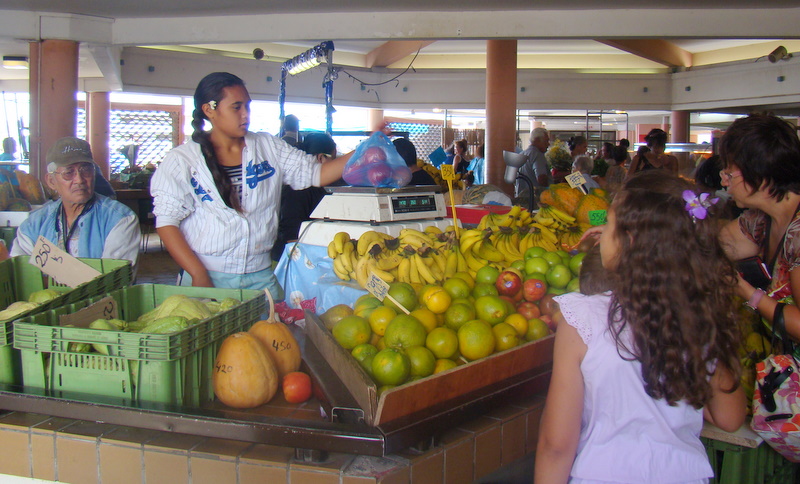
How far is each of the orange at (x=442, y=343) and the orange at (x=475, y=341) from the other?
0.02m

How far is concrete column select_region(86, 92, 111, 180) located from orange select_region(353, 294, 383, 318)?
34.8 ft

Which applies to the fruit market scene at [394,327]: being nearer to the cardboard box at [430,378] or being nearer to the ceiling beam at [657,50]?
the cardboard box at [430,378]

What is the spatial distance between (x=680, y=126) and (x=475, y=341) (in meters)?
12.7

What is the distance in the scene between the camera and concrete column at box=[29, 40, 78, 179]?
235 inches

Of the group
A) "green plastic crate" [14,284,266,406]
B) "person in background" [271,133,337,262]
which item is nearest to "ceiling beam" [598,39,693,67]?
"person in background" [271,133,337,262]

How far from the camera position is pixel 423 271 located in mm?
2186

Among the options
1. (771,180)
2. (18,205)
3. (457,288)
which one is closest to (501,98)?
(18,205)

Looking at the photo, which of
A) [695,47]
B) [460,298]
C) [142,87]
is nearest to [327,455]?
[460,298]

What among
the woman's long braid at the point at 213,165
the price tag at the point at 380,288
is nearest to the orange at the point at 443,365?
the price tag at the point at 380,288

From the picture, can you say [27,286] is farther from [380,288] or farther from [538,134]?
[538,134]

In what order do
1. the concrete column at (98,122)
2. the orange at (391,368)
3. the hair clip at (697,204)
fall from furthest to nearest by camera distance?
the concrete column at (98,122)
the orange at (391,368)
the hair clip at (697,204)

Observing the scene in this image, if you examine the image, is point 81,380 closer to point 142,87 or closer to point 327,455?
point 327,455

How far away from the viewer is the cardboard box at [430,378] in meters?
1.34

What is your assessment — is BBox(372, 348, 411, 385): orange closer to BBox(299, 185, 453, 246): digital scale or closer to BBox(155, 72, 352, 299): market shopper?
BBox(299, 185, 453, 246): digital scale
